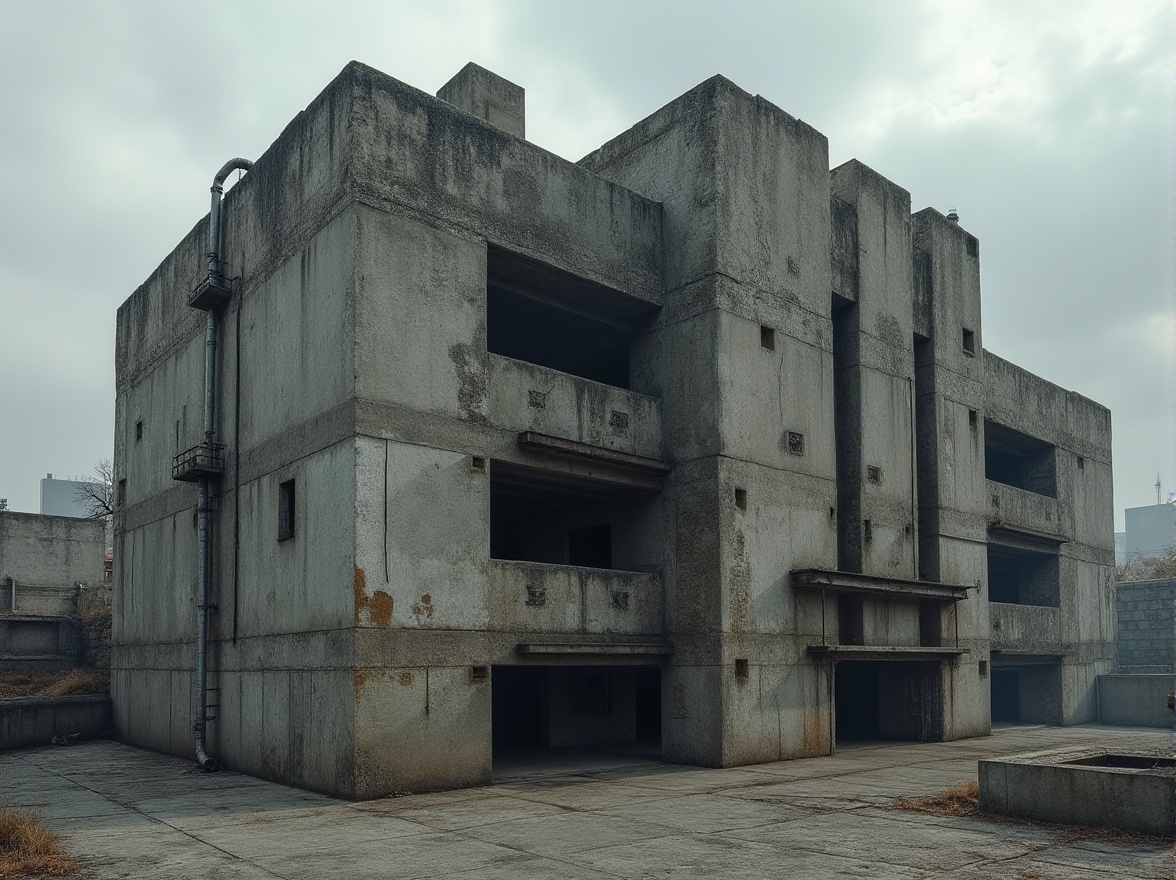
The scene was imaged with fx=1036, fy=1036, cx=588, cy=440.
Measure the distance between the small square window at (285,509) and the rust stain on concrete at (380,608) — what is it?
2.85m

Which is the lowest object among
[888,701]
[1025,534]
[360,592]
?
[888,701]

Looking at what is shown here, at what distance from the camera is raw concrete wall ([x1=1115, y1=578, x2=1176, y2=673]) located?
35000 millimetres

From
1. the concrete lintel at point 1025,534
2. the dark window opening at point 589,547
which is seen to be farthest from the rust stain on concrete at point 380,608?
the concrete lintel at point 1025,534

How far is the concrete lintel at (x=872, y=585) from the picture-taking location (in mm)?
19734

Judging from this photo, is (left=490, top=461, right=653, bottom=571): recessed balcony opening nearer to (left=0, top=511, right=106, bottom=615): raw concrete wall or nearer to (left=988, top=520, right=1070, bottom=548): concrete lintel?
(left=988, top=520, right=1070, bottom=548): concrete lintel

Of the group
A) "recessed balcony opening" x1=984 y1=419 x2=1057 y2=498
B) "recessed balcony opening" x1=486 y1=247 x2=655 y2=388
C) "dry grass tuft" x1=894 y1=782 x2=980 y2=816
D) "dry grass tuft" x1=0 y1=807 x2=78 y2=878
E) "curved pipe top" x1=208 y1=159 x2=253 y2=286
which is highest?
"curved pipe top" x1=208 y1=159 x2=253 y2=286

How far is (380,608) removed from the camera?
1507 centimetres

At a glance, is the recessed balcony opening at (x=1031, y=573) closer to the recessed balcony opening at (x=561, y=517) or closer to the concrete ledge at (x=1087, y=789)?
the recessed balcony opening at (x=561, y=517)

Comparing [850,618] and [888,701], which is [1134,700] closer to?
[888,701]

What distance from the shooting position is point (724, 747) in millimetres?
17922

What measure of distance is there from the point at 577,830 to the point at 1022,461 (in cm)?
2581

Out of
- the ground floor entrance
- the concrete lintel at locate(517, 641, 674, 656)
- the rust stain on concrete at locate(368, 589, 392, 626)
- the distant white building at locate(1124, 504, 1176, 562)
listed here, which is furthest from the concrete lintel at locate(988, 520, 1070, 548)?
the distant white building at locate(1124, 504, 1176, 562)

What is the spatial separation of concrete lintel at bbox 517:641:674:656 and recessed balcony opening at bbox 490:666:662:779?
245 centimetres

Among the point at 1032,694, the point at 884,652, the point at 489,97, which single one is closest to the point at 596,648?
the point at 884,652
